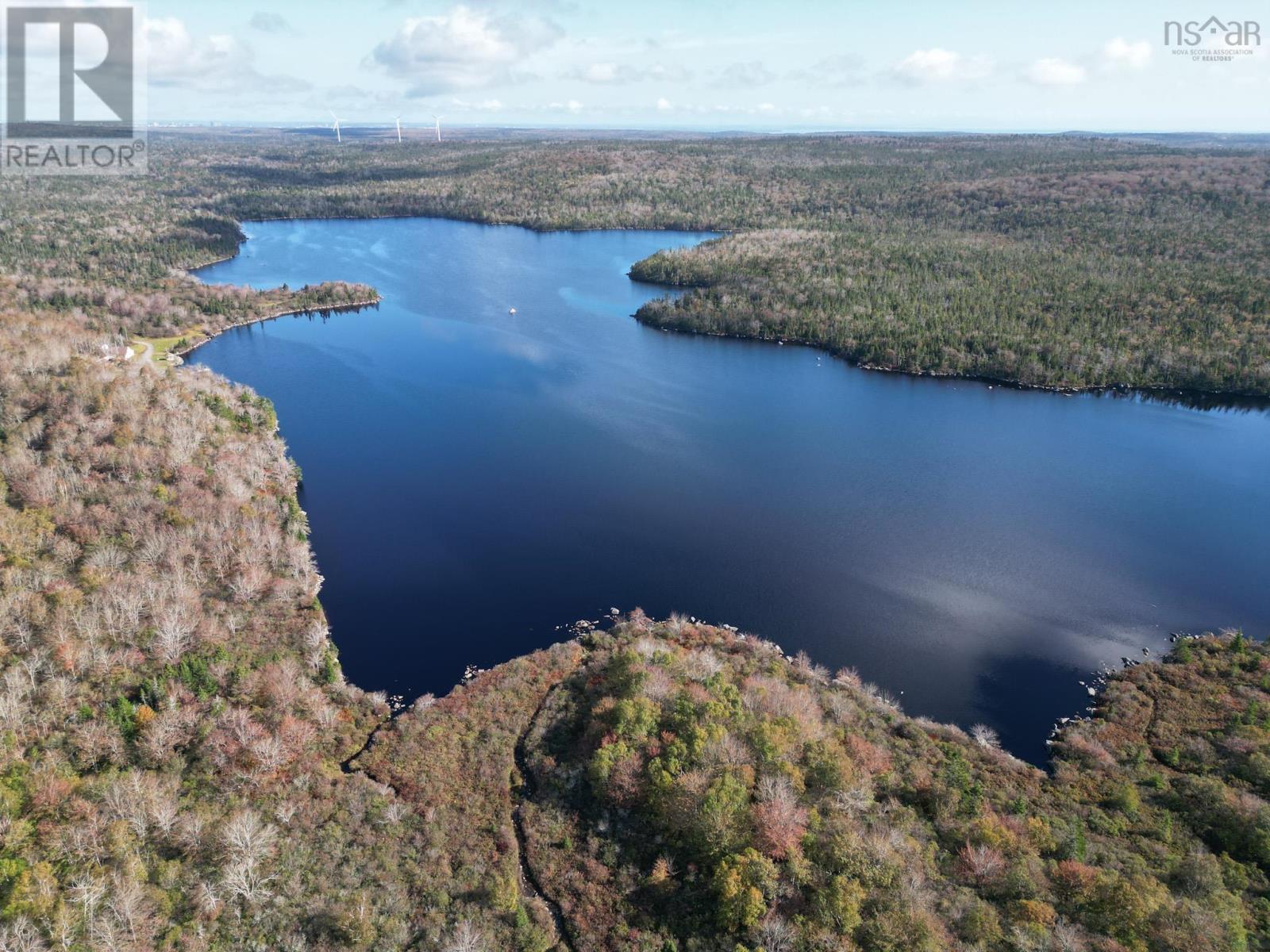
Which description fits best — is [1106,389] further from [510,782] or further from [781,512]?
[510,782]

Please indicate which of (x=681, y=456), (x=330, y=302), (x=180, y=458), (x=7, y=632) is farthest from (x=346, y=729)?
(x=330, y=302)

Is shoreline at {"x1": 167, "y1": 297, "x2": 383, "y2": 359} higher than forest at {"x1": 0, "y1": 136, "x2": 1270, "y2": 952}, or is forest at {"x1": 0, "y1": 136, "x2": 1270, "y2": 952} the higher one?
shoreline at {"x1": 167, "y1": 297, "x2": 383, "y2": 359}

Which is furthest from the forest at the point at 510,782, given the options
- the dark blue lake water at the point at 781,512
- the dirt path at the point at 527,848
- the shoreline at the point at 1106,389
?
the shoreline at the point at 1106,389

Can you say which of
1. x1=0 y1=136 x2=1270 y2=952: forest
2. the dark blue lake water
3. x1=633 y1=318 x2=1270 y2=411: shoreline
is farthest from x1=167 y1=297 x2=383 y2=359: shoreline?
x1=633 y1=318 x2=1270 y2=411: shoreline

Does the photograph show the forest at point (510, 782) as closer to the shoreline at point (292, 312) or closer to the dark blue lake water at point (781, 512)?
the dark blue lake water at point (781, 512)

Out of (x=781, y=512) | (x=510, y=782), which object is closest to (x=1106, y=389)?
(x=781, y=512)

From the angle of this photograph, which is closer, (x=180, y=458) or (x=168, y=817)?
(x=168, y=817)

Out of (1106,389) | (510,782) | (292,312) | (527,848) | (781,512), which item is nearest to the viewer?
(527,848)

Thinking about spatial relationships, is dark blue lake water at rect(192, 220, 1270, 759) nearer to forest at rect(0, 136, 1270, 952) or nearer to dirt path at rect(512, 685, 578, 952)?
forest at rect(0, 136, 1270, 952)

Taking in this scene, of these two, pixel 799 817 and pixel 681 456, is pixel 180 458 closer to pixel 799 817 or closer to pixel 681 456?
pixel 681 456
